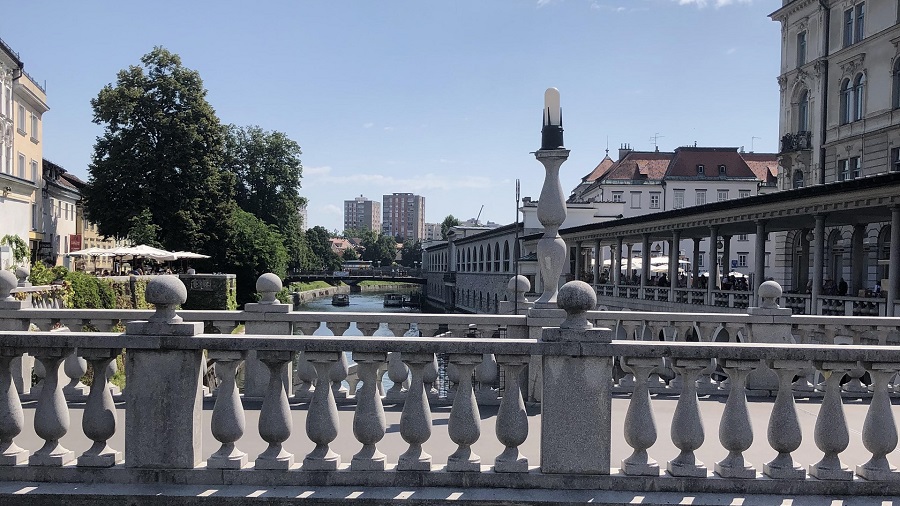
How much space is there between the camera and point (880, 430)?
12.7ft

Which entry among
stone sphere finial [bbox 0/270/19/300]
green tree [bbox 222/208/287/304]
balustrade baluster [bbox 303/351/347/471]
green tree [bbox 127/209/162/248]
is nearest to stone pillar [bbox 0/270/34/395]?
stone sphere finial [bbox 0/270/19/300]

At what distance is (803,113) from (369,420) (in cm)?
4262

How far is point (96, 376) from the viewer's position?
4.00 metres

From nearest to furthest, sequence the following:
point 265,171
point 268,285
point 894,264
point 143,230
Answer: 1. point 268,285
2. point 894,264
3. point 143,230
4. point 265,171

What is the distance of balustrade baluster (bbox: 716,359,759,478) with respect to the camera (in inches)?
155

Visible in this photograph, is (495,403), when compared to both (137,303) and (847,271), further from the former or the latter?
(847,271)

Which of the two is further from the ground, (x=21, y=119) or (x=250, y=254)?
(x=21, y=119)

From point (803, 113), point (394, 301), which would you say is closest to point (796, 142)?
point (803, 113)

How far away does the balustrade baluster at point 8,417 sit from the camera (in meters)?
4.00

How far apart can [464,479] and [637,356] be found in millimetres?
1261

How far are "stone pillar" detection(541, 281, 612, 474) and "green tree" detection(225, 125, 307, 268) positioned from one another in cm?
5540

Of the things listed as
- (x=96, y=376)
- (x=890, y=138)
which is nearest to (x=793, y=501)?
(x=96, y=376)

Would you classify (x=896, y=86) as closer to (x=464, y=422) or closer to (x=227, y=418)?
(x=464, y=422)

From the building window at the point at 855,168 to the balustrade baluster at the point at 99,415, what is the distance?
1490 inches
